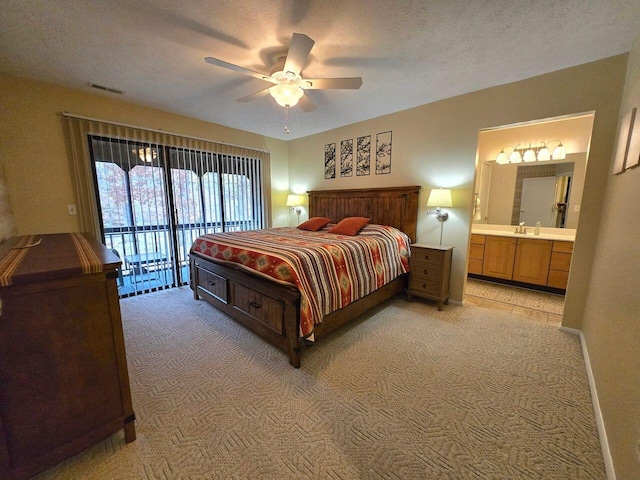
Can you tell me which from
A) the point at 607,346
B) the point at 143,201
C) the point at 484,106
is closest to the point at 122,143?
the point at 143,201

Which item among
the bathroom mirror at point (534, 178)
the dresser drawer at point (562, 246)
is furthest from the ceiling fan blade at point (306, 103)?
the dresser drawer at point (562, 246)

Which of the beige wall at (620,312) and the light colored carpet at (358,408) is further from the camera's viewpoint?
the light colored carpet at (358,408)

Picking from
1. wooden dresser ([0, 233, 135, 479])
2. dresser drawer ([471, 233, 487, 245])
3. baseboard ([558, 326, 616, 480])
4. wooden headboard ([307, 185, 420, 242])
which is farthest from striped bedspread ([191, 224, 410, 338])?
baseboard ([558, 326, 616, 480])

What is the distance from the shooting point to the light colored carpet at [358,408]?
48.1 inches

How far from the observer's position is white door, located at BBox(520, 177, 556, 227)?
12.0 feet

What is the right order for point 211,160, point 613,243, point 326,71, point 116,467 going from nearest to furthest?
point 116,467 → point 613,243 → point 326,71 → point 211,160

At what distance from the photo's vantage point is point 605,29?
1.78 m

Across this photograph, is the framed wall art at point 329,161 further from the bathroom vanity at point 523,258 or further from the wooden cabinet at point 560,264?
the wooden cabinet at point 560,264

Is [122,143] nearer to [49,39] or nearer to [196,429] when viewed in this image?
[49,39]

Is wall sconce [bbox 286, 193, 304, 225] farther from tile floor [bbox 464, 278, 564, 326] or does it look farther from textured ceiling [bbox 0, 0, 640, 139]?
tile floor [bbox 464, 278, 564, 326]

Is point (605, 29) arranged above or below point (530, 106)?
above

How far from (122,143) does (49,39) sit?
141 centimetres

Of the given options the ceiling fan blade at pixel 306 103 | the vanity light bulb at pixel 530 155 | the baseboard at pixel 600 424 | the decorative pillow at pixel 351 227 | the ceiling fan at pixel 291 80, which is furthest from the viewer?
the vanity light bulb at pixel 530 155

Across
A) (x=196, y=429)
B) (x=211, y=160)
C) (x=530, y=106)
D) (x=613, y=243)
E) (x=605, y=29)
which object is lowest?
(x=196, y=429)
